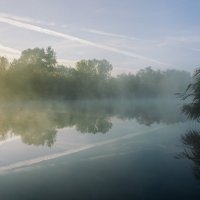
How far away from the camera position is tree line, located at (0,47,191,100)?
8500 centimetres

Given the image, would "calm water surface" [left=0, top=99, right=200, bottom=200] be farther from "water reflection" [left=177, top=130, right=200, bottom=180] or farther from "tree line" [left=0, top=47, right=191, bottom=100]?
"tree line" [left=0, top=47, right=191, bottom=100]

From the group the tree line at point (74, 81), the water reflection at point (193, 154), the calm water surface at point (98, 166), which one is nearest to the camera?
the calm water surface at point (98, 166)

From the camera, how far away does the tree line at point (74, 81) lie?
279 ft

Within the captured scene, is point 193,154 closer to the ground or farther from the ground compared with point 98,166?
farther from the ground

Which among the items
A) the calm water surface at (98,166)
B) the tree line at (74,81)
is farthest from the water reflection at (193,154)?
the tree line at (74,81)

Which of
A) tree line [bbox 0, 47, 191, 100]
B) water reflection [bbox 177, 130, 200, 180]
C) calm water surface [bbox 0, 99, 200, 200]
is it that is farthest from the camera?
tree line [bbox 0, 47, 191, 100]

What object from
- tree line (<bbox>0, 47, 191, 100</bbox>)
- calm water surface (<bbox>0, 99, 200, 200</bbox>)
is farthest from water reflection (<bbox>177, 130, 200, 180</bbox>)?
tree line (<bbox>0, 47, 191, 100</bbox>)

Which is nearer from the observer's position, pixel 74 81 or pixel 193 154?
pixel 193 154

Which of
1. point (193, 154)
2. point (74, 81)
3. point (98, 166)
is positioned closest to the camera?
point (98, 166)

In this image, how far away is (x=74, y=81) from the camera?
335 ft

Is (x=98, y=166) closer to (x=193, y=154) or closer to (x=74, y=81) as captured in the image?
(x=193, y=154)

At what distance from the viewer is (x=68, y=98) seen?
98.8m

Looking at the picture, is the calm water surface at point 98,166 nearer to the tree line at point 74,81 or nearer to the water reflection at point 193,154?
the water reflection at point 193,154

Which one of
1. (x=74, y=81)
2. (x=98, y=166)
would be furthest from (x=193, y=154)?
(x=74, y=81)
